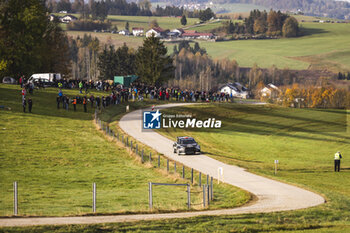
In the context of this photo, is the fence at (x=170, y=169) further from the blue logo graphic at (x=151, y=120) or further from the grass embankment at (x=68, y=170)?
the blue logo graphic at (x=151, y=120)

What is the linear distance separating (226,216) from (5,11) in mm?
86028

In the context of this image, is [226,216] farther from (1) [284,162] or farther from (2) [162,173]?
(1) [284,162]

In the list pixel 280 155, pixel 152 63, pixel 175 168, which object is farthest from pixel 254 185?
pixel 152 63

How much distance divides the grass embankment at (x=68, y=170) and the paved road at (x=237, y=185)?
4.40 ft

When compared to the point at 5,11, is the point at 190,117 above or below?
below

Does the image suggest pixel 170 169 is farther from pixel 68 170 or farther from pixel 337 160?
pixel 337 160

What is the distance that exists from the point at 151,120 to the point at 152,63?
58903 mm

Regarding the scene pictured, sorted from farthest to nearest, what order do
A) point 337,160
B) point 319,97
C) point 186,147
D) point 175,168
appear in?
point 319,97 < point 186,147 < point 337,160 < point 175,168

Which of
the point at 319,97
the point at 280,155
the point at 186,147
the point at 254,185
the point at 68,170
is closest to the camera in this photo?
the point at 254,185

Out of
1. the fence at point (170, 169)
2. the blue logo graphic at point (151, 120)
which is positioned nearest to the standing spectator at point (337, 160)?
the fence at point (170, 169)

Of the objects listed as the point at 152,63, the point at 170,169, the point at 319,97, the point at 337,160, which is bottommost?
the point at 319,97

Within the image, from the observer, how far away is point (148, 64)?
126 metres

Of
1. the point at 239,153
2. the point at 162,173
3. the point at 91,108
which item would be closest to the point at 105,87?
the point at 91,108

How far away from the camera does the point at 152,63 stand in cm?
12550
